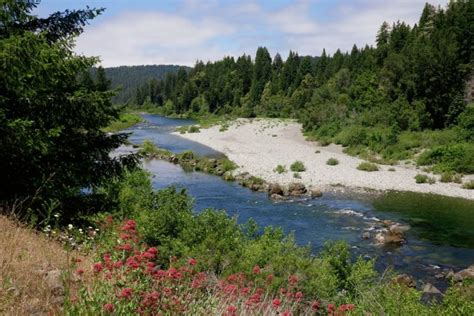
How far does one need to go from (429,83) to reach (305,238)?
33795mm

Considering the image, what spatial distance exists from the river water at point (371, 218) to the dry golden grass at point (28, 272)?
7.83m

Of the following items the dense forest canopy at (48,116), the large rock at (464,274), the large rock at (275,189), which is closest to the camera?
the dense forest canopy at (48,116)

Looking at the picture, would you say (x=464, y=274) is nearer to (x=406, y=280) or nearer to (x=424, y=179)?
(x=406, y=280)

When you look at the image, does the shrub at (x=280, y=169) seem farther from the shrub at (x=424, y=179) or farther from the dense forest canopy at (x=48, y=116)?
the dense forest canopy at (x=48, y=116)

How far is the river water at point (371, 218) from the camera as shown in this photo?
17312 mm

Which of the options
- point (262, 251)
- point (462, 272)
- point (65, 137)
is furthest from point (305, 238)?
point (65, 137)

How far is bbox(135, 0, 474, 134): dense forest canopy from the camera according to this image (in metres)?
46.0

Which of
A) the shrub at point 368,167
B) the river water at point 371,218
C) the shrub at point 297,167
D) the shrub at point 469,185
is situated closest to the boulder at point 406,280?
the river water at point 371,218

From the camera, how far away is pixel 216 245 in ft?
37.4

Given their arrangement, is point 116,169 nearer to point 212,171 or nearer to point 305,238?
point 305,238

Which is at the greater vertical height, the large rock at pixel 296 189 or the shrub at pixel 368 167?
the shrub at pixel 368 167

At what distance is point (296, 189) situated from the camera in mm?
28141

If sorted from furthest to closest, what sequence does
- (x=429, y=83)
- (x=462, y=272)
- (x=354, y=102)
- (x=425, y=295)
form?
(x=354, y=102) → (x=429, y=83) → (x=462, y=272) → (x=425, y=295)

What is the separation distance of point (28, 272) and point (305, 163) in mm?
33720
